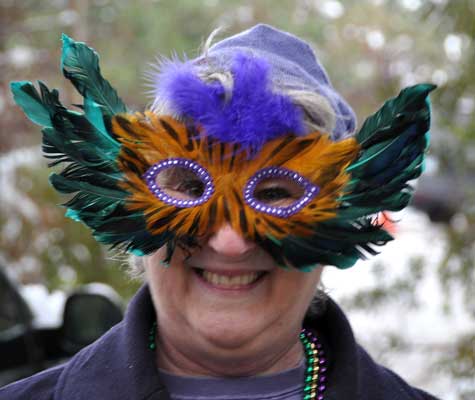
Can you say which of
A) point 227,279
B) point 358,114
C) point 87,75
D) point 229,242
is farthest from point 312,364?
point 358,114

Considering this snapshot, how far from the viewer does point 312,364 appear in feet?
6.86

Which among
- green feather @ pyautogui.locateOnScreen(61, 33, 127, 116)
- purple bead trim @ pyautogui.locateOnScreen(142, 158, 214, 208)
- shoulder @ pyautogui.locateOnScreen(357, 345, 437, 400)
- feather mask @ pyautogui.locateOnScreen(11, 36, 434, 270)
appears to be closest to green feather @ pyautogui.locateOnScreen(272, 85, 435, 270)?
feather mask @ pyautogui.locateOnScreen(11, 36, 434, 270)

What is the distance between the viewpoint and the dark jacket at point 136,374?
1.91 m

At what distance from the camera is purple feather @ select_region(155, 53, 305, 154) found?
1788mm

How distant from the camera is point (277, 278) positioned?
187 cm

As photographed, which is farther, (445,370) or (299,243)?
(445,370)

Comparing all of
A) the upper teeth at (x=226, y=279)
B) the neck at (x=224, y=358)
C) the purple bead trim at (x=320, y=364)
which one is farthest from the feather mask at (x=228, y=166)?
the purple bead trim at (x=320, y=364)

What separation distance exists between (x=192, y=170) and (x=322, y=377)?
0.65 metres

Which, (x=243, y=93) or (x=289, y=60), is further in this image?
(x=289, y=60)

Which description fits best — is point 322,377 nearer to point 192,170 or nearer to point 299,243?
point 299,243

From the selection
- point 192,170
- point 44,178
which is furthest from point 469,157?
point 44,178

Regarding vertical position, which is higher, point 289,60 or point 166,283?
point 289,60

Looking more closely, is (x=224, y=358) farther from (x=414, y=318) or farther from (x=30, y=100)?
(x=414, y=318)

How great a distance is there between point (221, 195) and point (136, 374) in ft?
1.58
